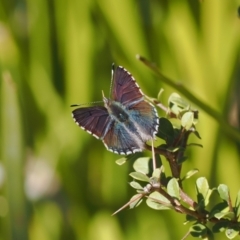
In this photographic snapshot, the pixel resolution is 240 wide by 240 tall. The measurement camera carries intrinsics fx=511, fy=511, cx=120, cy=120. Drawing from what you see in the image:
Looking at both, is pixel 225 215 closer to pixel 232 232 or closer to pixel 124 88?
pixel 232 232

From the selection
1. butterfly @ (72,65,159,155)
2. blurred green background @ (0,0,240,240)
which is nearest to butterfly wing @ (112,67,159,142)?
butterfly @ (72,65,159,155)

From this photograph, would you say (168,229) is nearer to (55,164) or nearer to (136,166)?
(55,164)

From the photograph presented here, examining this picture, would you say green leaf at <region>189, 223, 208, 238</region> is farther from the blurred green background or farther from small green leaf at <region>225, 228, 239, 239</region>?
the blurred green background

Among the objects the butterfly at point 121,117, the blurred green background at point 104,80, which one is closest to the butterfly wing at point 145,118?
the butterfly at point 121,117

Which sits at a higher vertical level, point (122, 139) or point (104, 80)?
point (104, 80)

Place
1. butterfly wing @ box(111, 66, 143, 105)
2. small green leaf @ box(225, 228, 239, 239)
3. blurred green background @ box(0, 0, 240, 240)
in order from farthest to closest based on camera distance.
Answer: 1. blurred green background @ box(0, 0, 240, 240)
2. butterfly wing @ box(111, 66, 143, 105)
3. small green leaf @ box(225, 228, 239, 239)

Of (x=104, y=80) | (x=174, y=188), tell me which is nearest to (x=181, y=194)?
(x=174, y=188)
